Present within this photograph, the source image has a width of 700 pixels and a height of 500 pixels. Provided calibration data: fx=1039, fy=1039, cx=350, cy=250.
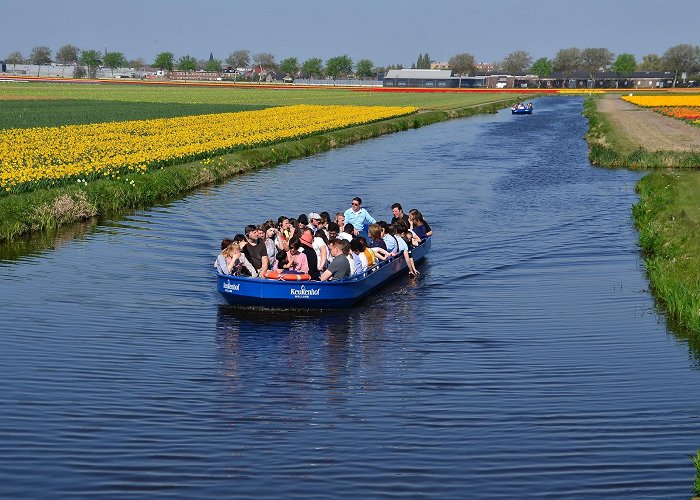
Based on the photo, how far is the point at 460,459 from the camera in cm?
1246

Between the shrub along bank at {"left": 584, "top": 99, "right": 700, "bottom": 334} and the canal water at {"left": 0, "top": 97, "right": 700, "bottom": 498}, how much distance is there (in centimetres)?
59

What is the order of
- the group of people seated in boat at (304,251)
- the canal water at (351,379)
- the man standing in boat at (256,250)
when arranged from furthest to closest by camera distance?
the man standing in boat at (256,250) → the group of people seated in boat at (304,251) → the canal water at (351,379)

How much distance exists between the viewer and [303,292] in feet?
67.5

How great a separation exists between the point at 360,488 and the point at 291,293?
915 centimetres

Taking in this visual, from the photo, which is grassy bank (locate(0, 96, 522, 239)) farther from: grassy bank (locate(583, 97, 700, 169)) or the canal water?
grassy bank (locate(583, 97, 700, 169))

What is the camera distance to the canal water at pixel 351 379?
1201 cm

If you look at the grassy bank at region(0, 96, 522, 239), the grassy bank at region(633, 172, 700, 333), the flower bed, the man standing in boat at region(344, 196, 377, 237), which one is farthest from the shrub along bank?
the flower bed

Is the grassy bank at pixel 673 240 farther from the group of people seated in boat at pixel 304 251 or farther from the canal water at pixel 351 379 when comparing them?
the group of people seated in boat at pixel 304 251

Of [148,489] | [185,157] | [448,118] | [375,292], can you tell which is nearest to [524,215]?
[375,292]

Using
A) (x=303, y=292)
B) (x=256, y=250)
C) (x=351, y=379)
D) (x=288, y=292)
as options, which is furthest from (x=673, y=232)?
(x=351, y=379)

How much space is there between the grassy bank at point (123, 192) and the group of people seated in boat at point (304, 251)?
941 centimetres

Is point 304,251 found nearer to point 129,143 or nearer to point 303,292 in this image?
point 303,292

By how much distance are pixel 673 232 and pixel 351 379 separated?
13824 millimetres

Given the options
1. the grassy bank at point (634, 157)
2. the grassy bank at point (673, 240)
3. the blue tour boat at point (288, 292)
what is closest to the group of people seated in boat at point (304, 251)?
the blue tour boat at point (288, 292)
